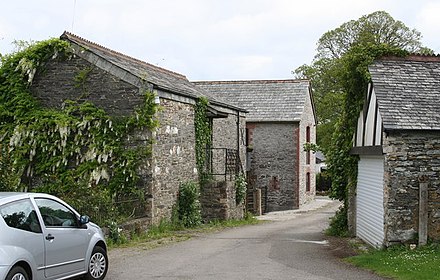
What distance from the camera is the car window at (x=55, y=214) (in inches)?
383

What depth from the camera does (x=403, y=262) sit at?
12719 mm

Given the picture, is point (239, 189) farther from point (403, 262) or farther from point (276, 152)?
point (403, 262)

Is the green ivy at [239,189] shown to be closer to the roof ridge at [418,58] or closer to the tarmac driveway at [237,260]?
the tarmac driveway at [237,260]

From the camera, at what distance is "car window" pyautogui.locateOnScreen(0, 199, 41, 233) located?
8.79m

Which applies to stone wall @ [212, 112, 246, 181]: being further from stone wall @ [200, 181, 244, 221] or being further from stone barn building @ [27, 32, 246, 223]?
stone barn building @ [27, 32, 246, 223]

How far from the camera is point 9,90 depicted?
2044cm

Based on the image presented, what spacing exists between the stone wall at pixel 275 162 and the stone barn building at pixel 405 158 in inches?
895

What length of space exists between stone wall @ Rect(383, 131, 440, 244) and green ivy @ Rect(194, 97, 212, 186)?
10340 mm

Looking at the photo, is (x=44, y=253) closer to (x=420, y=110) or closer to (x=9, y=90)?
(x=420, y=110)

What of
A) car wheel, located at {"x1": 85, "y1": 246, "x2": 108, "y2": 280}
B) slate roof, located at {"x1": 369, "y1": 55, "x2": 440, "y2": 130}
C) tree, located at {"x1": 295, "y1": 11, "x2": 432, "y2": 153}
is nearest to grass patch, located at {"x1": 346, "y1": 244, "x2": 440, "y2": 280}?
slate roof, located at {"x1": 369, "y1": 55, "x2": 440, "y2": 130}

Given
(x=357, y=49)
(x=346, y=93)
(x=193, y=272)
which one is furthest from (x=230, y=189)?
(x=193, y=272)

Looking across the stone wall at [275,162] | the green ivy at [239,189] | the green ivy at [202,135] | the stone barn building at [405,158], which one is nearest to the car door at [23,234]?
the stone barn building at [405,158]

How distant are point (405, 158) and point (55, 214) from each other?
323 inches

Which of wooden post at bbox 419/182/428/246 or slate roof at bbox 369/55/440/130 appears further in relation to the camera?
slate roof at bbox 369/55/440/130
